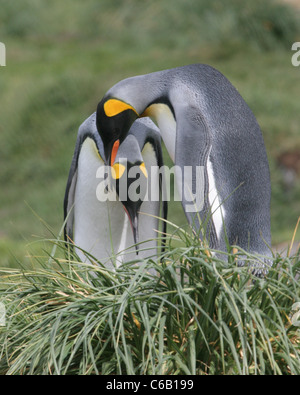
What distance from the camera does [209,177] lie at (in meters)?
2.33

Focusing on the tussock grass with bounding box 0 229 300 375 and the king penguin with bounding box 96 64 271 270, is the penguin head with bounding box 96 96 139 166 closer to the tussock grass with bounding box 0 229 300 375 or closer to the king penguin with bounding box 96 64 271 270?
the king penguin with bounding box 96 64 271 270

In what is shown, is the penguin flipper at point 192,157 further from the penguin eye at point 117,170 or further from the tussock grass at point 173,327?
the tussock grass at point 173,327

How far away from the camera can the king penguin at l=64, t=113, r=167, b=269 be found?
2500 millimetres

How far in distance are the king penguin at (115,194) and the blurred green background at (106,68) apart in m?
2.56

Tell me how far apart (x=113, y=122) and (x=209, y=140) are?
A: 0.35 m

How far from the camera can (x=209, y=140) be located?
2330 millimetres

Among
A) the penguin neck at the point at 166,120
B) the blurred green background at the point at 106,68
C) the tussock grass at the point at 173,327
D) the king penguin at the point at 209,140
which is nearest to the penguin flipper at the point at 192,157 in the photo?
the king penguin at the point at 209,140

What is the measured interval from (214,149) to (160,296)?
0.79 meters

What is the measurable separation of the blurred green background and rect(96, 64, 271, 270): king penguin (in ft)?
9.74

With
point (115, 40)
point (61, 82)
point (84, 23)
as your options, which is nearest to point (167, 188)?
point (61, 82)

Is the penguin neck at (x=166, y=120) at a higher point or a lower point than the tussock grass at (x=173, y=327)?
higher

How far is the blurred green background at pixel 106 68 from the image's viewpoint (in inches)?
243
